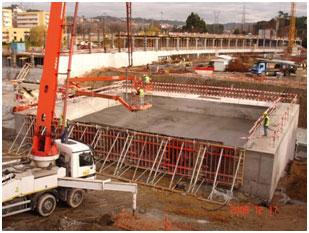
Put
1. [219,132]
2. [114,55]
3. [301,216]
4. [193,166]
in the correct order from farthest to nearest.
Answer: [114,55]
[219,132]
[193,166]
[301,216]

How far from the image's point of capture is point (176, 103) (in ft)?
74.5

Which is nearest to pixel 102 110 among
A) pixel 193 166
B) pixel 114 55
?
pixel 193 166

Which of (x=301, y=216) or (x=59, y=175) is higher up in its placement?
(x=59, y=175)

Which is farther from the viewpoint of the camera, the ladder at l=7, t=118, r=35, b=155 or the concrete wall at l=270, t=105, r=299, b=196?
the ladder at l=7, t=118, r=35, b=155

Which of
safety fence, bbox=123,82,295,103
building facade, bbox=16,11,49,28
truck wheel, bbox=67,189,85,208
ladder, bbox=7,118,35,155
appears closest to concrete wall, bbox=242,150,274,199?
truck wheel, bbox=67,189,85,208

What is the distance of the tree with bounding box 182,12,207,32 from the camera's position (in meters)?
103

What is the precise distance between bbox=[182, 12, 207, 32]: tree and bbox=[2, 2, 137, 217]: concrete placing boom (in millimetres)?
96624

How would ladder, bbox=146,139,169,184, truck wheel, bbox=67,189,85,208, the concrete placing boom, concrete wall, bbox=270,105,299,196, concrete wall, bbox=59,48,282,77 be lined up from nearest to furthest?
the concrete placing boom → truck wheel, bbox=67,189,85,208 → concrete wall, bbox=270,105,299,196 → ladder, bbox=146,139,169,184 → concrete wall, bbox=59,48,282,77

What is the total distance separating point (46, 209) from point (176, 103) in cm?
1384

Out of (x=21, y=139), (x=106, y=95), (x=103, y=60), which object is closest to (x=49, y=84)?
(x=106, y=95)

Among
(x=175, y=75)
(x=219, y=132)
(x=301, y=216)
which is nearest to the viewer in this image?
(x=301, y=216)

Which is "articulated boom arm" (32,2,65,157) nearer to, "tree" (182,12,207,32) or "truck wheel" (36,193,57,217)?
"truck wheel" (36,193,57,217)

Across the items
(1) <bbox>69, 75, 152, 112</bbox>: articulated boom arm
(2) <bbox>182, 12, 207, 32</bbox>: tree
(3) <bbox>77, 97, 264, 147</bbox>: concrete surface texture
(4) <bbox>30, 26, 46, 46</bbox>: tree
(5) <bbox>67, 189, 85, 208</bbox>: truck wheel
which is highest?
(2) <bbox>182, 12, 207, 32</bbox>: tree

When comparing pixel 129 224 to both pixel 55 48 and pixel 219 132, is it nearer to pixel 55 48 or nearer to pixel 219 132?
pixel 55 48
